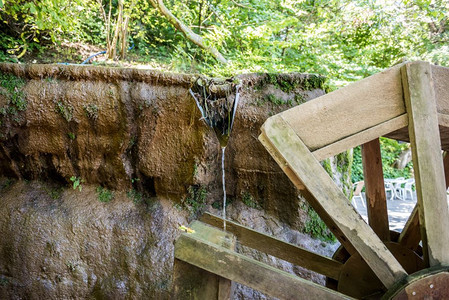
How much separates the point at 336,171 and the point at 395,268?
2727 millimetres

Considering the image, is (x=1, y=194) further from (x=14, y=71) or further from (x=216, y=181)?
(x=216, y=181)

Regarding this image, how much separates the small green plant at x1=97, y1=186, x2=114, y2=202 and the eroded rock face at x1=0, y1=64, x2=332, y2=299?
58 mm

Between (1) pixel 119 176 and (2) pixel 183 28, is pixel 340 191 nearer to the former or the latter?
(1) pixel 119 176

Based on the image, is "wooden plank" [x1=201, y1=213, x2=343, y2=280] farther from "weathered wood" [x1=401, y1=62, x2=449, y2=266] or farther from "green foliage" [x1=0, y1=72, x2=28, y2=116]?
"green foliage" [x1=0, y1=72, x2=28, y2=116]

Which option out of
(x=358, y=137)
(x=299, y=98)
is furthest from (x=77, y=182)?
(x=358, y=137)

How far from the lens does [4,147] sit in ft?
13.4

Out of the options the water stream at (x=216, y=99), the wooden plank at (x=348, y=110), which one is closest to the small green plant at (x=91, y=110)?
the water stream at (x=216, y=99)

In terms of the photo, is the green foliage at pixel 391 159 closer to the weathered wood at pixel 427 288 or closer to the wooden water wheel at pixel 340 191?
the wooden water wheel at pixel 340 191

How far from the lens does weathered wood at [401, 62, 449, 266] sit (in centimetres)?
178

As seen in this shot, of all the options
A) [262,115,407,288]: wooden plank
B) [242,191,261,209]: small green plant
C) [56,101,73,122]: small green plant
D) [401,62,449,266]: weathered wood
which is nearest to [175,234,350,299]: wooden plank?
[262,115,407,288]: wooden plank

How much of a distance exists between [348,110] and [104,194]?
3410 mm

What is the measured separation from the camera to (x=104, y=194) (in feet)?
13.7

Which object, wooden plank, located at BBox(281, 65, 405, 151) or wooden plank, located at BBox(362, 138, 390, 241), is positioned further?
wooden plank, located at BBox(362, 138, 390, 241)

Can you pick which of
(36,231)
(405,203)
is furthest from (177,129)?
(405,203)
